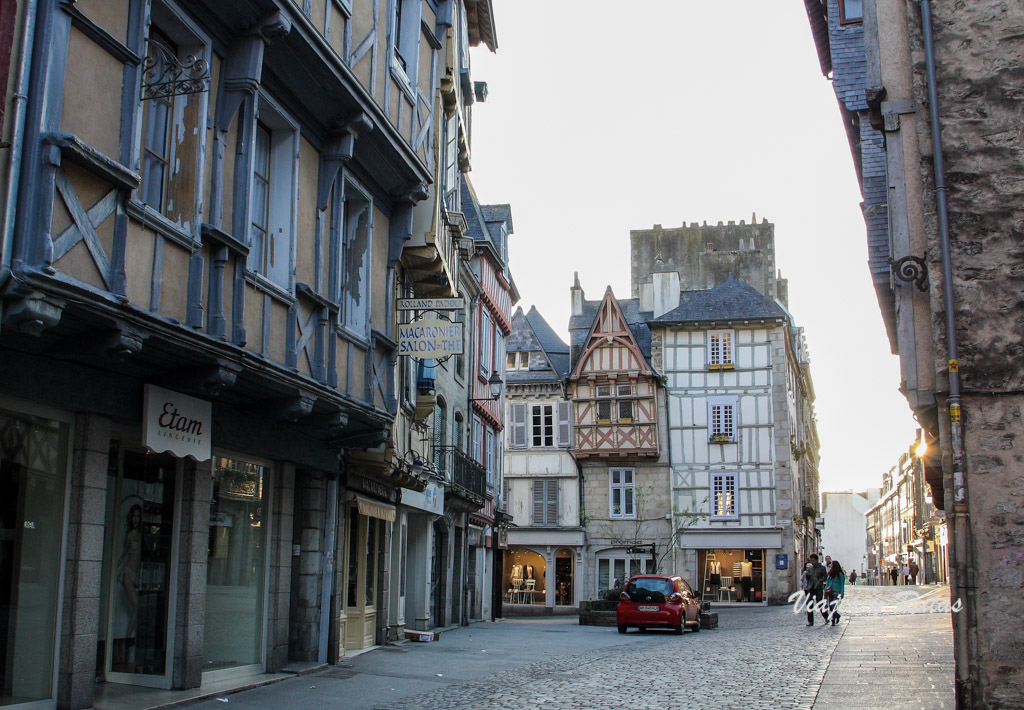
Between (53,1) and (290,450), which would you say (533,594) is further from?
(53,1)

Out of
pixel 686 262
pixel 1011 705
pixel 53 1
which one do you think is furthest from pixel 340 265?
pixel 686 262

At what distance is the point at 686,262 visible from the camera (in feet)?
178

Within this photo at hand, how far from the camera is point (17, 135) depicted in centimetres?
689

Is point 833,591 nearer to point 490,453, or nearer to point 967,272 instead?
point 490,453

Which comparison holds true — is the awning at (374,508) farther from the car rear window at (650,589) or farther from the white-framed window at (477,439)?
the white-framed window at (477,439)

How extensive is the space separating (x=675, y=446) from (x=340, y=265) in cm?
3155

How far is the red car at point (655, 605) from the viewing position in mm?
23062

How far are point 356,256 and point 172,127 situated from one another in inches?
185

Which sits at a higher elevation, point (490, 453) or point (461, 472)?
point (490, 453)

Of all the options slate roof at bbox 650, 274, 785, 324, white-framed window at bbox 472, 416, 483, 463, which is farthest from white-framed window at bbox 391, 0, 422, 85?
slate roof at bbox 650, 274, 785, 324

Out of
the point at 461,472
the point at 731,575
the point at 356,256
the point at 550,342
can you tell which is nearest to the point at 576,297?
the point at 550,342

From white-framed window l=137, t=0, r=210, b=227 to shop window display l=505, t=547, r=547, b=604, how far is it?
117ft

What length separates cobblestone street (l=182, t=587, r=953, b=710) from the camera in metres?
10.5

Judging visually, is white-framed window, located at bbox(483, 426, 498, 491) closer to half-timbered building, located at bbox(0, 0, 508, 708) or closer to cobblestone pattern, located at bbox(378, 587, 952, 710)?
cobblestone pattern, located at bbox(378, 587, 952, 710)
